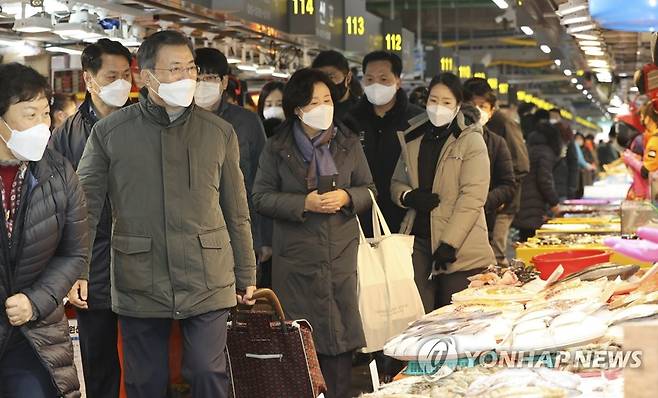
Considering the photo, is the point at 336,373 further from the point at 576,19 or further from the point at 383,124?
the point at 576,19

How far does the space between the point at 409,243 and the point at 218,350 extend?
62.9 inches

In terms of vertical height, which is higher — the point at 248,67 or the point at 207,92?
the point at 248,67

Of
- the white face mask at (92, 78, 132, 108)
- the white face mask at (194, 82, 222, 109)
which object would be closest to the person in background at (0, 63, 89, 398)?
the white face mask at (92, 78, 132, 108)

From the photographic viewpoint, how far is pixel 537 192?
13062 mm

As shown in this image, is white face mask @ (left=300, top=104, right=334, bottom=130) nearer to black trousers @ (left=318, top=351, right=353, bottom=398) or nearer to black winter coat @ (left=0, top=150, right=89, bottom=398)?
black trousers @ (left=318, top=351, right=353, bottom=398)

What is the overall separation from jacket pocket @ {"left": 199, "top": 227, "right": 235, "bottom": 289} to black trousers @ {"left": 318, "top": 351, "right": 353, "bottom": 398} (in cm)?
122

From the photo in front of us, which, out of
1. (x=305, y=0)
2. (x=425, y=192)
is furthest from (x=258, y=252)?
(x=305, y=0)

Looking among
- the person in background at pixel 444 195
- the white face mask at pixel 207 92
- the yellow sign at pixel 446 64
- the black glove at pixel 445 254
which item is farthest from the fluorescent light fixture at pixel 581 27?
the yellow sign at pixel 446 64

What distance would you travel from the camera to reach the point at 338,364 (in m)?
6.30

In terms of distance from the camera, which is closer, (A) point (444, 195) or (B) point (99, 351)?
(B) point (99, 351)

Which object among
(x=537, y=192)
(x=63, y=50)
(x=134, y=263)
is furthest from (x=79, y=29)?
(x=537, y=192)

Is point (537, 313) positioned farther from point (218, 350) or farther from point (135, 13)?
point (135, 13)

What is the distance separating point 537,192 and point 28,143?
923 cm

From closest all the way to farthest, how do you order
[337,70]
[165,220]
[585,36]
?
1. [165,220]
2. [337,70]
3. [585,36]
